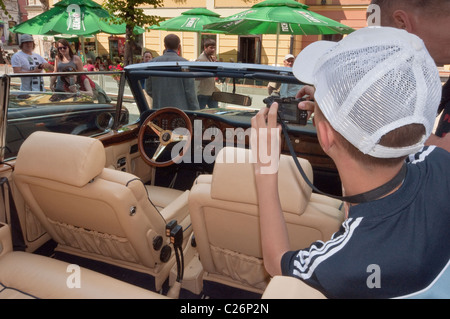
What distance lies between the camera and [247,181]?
65.6 inches

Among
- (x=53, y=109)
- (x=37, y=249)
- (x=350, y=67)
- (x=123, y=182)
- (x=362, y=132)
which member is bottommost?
(x=37, y=249)

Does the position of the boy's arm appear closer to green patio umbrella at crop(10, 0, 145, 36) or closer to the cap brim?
the cap brim

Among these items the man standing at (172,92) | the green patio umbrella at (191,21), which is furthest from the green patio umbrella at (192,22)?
the man standing at (172,92)

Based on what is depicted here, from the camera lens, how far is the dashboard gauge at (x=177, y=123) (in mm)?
3463

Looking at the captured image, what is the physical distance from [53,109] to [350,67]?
2.92 metres

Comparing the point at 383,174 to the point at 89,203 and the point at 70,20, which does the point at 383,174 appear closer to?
the point at 89,203

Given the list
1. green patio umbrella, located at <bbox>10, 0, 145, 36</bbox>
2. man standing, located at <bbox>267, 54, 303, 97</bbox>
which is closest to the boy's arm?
man standing, located at <bbox>267, 54, 303, 97</bbox>

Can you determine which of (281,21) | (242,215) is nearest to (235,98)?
(242,215)

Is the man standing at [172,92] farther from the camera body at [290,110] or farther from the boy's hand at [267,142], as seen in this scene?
the boy's hand at [267,142]

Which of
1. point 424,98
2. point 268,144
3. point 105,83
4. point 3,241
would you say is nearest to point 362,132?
point 424,98

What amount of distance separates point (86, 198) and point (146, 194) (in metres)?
0.34

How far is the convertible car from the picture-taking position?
1681 mm
